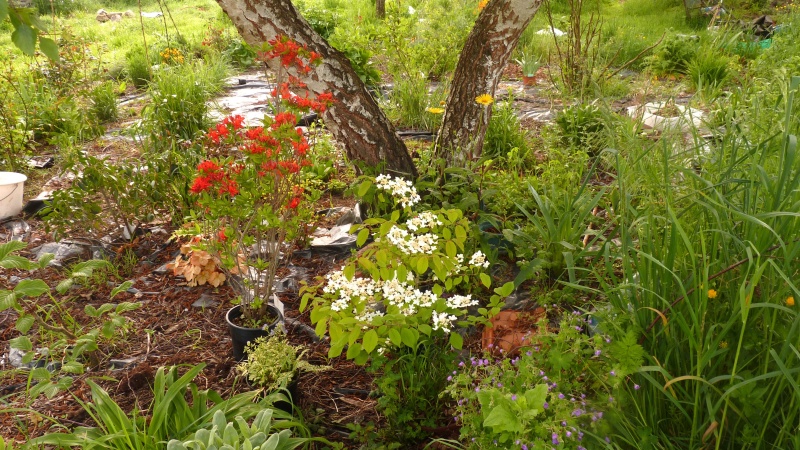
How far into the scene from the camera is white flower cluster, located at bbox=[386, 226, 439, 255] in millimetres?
1979

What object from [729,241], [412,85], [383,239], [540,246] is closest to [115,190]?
[383,239]

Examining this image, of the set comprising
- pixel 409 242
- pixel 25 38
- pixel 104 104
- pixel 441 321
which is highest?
pixel 25 38

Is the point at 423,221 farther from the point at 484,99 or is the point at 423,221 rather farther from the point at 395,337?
the point at 484,99

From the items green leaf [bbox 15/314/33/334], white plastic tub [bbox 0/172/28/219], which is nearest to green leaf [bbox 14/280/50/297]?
green leaf [bbox 15/314/33/334]

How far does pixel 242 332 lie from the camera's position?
8.01 ft

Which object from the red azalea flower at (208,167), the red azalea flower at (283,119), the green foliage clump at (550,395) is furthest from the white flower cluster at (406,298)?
the red azalea flower at (208,167)

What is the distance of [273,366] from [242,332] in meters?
0.33

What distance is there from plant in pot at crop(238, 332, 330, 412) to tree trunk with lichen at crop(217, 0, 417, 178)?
1253mm

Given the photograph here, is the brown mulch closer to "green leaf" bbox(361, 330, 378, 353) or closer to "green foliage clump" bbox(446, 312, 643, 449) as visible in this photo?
"green leaf" bbox(361, 330, 378, 353)

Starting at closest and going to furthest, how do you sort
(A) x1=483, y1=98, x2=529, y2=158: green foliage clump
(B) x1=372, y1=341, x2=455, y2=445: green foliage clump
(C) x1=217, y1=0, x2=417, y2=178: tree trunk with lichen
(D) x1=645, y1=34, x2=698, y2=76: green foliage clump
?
(B) x1=372, y1=341, x2=455, y2=445: green foliage clump, (C) x1=217, y1=0, x2=417, y2=178: tree trunk with lichen, (A) x1=483, y1=98, x2=529, y2=158: green foliage clump, (D) x1=645, y1=34, x2=698, y2=76: green foliage clump

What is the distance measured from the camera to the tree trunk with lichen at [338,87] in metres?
2.92

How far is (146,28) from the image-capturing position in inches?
394

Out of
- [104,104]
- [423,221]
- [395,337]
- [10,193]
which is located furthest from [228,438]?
[104,104]

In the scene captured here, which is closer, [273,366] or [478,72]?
[273,366]
